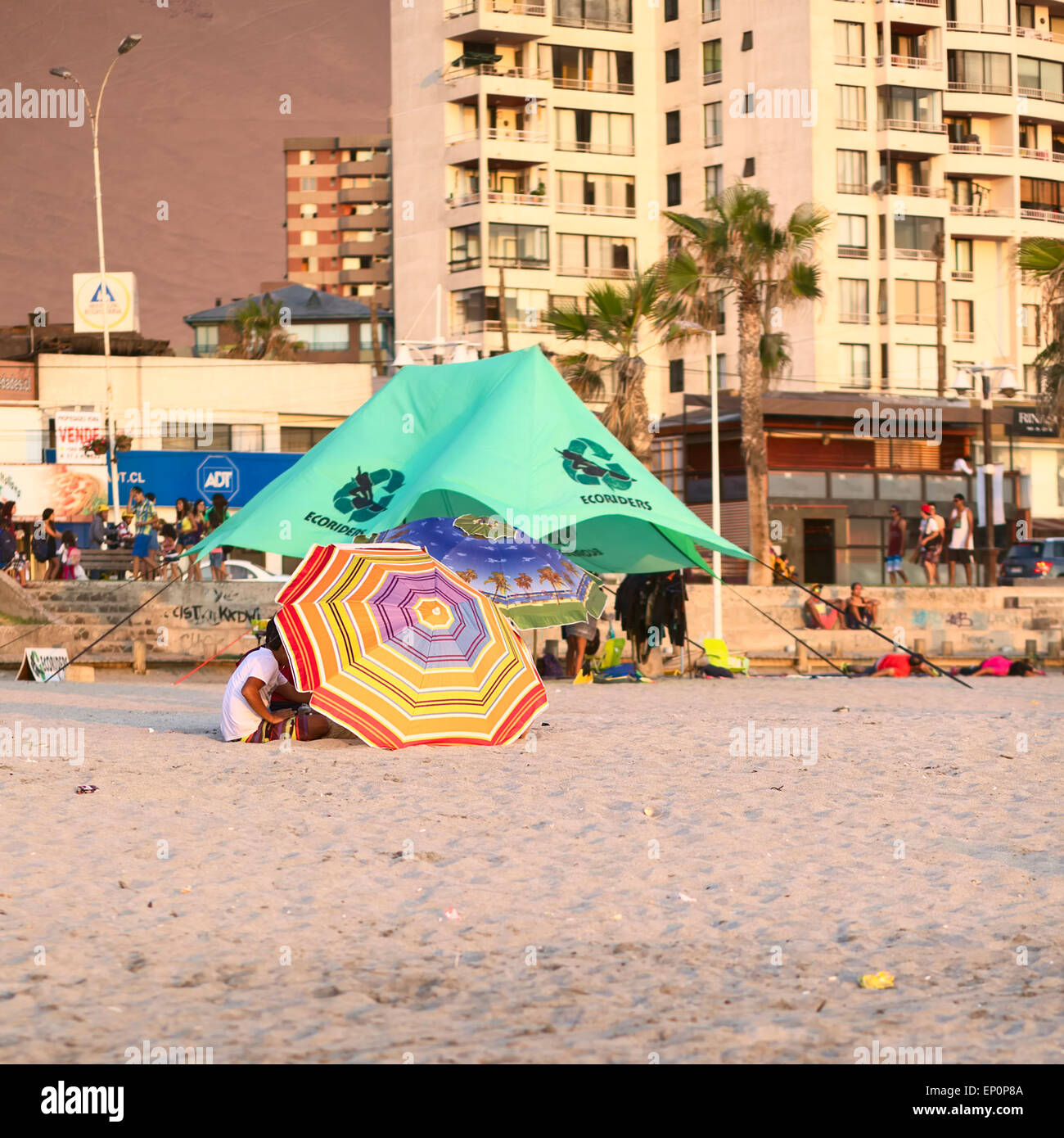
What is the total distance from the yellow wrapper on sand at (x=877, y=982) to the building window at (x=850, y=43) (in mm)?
66484

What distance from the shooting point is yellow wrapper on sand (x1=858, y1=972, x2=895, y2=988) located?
598 centimetres

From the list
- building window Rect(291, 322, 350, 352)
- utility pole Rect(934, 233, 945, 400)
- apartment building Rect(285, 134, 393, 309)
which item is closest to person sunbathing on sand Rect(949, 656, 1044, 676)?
utility pole Rect(934, 233, 945, 400)

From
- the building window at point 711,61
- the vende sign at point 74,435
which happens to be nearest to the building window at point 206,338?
the building window at point 711,61

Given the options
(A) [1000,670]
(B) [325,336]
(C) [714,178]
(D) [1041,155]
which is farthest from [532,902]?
(B) [325,336]

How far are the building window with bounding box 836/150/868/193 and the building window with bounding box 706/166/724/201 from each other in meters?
5.18

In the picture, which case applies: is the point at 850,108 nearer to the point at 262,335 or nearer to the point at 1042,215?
the point at 1042,215

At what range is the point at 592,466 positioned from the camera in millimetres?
16594

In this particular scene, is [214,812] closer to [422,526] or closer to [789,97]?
[422,526]

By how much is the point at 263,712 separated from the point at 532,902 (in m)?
6.39

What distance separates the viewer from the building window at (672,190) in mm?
71188

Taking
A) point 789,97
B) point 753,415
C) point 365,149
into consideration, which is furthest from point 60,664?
point 365,149

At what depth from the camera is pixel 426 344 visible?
131 feet

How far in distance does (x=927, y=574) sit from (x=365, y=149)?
4334 inches

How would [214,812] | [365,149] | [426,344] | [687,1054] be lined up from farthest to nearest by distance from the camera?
[365,149] → [426,344] → [214,812] → [687,1054]
